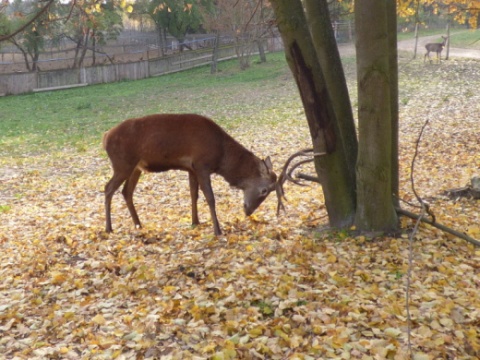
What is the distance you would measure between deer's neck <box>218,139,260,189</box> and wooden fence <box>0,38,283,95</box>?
33752 mm

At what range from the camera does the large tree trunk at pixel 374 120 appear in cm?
670

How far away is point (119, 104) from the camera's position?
1225 inches

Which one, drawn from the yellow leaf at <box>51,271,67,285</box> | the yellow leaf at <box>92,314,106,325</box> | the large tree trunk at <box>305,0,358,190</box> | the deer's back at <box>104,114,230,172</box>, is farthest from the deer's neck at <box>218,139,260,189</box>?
the yellow leaf at <box>92,314,106,325</box>

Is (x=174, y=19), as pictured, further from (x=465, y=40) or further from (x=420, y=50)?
(x=465, y=40)

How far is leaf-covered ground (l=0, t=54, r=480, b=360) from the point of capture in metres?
5.15

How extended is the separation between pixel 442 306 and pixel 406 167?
7666mm

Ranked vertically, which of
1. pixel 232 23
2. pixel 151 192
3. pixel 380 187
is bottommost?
pixel 151 192

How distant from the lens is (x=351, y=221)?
25.2ft

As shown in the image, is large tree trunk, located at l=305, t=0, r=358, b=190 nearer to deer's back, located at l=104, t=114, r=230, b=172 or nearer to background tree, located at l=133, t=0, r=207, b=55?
deer's back, located at l=104, t=114, r=230, b=172

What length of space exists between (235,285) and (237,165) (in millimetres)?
2837

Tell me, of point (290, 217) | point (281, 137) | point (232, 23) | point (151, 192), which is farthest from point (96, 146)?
point (232, 23)

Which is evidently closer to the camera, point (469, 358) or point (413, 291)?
A: point (469, 358)

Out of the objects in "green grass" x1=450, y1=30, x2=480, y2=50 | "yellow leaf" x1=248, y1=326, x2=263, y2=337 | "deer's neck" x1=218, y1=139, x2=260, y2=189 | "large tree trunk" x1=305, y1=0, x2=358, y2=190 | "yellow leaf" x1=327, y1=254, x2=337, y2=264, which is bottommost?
"yellow leaf" x1=248, y1=326, x2=263, y2=337

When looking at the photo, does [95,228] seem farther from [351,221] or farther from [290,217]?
[351,221]
